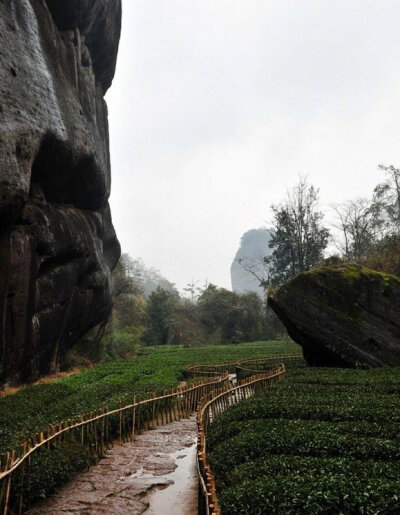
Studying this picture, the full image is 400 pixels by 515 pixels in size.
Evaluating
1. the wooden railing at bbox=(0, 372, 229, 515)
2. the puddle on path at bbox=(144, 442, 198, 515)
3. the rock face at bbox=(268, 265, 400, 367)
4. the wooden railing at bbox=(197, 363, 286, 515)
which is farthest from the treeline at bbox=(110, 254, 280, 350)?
the puddle on path at bbox=(144, 442, 198, 515)

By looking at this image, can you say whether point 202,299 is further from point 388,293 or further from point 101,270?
point 388,293

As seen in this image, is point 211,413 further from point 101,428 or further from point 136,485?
point 136,485

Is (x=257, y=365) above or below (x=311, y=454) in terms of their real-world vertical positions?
above

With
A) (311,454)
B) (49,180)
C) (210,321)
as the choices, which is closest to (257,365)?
(49,180)

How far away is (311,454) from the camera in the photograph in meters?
9.46

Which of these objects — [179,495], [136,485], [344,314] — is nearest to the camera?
[179,495]

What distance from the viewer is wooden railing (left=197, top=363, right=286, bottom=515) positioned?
6.18 m

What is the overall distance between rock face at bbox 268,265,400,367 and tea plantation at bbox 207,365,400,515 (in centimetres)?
834

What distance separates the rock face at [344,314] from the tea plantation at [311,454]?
8339mm

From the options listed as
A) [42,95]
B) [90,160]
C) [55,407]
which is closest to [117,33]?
[90,160]

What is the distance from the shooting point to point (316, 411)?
42.8ft

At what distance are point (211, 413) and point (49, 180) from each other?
19.7 metres

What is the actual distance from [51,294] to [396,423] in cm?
2243

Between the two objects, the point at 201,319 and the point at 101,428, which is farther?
the point at 201,319
